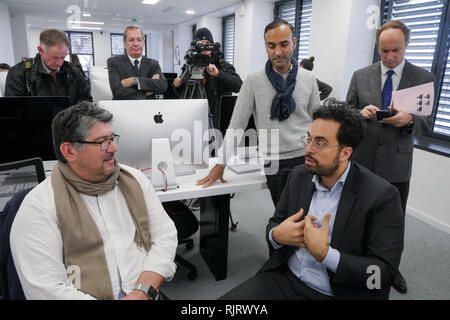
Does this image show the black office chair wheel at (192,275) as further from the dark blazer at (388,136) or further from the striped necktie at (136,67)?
the striped necktie at (136,67)

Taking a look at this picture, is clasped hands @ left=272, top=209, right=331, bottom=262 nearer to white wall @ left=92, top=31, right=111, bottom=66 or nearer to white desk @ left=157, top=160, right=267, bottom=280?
white desk @ left=157, top=160, right=267, bottom=280

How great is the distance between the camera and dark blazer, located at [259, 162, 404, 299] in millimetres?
1129

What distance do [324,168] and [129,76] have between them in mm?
2106

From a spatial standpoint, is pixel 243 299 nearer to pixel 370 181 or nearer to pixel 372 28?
pixel 370 181

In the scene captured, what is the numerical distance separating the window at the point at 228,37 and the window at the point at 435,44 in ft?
16.0

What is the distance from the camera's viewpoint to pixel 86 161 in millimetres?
1210

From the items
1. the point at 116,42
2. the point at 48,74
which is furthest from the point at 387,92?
the point at 116,42

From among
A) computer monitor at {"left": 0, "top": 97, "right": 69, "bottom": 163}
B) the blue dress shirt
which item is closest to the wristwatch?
the blue dress shirt

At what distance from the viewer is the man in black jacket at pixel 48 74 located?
225 centimetres

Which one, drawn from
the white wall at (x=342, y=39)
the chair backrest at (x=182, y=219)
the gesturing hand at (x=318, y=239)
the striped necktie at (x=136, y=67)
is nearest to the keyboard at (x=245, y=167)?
the chair backrest at (x=182, y=219)
